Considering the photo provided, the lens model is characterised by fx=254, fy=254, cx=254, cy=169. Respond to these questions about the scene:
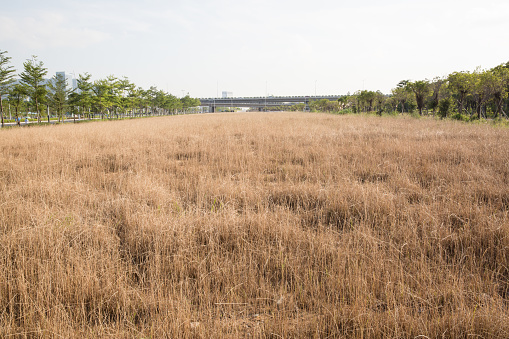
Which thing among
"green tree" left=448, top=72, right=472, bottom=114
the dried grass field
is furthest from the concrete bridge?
the dried grass field

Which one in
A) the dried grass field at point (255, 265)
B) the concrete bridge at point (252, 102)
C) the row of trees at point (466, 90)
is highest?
the concrete bridge at point (252, 102)

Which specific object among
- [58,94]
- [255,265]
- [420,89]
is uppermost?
[58,94]

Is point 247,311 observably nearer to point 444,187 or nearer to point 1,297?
point 1,297

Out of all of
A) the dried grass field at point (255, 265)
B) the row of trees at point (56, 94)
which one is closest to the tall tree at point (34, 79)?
the row of trees at point (56, 94)

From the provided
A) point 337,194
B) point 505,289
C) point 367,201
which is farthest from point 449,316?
point 337,194

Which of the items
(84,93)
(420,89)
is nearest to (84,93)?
(84,93)

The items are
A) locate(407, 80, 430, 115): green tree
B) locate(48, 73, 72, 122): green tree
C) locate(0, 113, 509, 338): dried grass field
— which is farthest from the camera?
locate(48, 73, 72, 122): green tree

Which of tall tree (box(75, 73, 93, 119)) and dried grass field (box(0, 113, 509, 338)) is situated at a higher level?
tall tree (box(75, 73, 93, 119))

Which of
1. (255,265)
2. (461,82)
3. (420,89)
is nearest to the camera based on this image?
(255,265)

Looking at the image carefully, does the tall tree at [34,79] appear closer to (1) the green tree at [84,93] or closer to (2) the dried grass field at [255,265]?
(1) the green tree at [84,93]

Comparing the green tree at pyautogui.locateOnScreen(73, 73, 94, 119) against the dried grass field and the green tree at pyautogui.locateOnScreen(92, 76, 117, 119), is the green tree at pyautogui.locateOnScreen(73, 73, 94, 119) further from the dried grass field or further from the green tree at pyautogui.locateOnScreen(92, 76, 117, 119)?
the dried grass field

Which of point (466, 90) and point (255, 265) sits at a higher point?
point (466, 90)

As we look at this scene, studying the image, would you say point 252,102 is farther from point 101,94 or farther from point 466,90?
point 466,90

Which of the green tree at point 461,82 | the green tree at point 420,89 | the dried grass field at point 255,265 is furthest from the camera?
the green tree at point 420,89
